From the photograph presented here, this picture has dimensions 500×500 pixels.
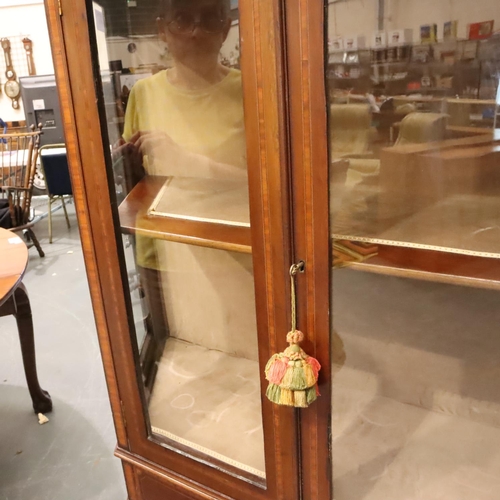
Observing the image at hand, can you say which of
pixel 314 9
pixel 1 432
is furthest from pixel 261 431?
pixel 1 432

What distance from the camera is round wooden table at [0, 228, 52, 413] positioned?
130 centimetres

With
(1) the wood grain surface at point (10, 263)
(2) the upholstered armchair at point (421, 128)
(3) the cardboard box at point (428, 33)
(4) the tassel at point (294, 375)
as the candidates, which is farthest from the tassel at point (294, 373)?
(1) the wood grain surface at point (10, 263)

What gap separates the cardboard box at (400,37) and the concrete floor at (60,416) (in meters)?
1.30

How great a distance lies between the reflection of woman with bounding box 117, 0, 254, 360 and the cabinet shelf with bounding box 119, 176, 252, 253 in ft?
0.17

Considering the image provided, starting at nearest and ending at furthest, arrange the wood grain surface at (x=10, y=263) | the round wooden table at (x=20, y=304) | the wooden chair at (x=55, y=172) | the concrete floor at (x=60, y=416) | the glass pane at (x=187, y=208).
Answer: the glass pane at (x=187, y=208), the wood grain surface at (x=10, y=263), the round wooden table at (x=20, y=304), the concrete floor at (x=60, y=416), the wooden chair at (x=55, y=172)

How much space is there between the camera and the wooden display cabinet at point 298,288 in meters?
0.73

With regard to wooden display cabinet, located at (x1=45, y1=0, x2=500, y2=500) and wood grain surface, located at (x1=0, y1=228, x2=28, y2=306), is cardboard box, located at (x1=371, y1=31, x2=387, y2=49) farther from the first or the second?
wood grain surface, located at (x1=0, y1=228, x2=28, y2=306)

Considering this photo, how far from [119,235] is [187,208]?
144 millimetres

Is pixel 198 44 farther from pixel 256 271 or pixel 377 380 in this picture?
pixel 377 380

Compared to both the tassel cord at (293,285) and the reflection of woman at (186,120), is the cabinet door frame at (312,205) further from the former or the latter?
the reflection of woman at (186,120)

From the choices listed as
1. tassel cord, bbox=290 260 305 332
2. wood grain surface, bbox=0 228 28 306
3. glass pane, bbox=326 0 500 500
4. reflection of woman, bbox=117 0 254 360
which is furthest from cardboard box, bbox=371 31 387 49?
wood grain surface, bbox=0 228 28 306

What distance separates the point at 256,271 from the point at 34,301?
215 centimetres

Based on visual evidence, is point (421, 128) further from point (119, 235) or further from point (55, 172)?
point (55, 172)

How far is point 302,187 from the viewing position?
73 centimetres
